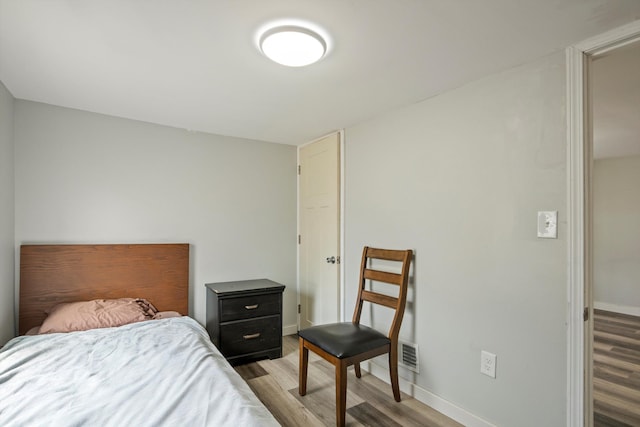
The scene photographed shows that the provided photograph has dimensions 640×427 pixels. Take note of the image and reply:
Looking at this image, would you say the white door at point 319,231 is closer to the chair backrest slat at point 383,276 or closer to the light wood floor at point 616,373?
the chair backrest slat at point 383,276

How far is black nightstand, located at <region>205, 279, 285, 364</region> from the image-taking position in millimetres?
2750

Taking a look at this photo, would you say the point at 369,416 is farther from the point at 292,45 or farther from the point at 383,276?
the point at 292,45

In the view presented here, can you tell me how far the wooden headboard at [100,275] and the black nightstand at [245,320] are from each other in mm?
374

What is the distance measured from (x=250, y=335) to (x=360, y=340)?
1202 mm

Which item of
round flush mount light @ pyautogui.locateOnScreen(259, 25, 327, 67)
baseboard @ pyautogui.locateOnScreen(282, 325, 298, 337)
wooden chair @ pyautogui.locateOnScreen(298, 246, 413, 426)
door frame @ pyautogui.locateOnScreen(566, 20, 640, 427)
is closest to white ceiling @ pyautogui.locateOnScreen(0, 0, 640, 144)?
round flush mount light @ pyautogui.locateOnScreen(259, 25, 327, 67)

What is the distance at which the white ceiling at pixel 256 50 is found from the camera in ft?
4.37

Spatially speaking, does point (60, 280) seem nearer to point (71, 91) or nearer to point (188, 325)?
point (188, 325)

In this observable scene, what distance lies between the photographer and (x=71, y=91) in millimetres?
2217

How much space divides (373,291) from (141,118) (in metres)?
2.52

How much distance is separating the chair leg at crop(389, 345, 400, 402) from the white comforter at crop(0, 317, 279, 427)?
1094 mm

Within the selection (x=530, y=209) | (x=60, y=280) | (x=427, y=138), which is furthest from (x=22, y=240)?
(x=530, y=209)

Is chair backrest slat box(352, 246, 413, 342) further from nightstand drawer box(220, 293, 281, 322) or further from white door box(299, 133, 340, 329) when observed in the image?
nightstand drawer box(220, 293, 281, 322)

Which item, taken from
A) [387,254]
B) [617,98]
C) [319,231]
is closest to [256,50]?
[387,254]

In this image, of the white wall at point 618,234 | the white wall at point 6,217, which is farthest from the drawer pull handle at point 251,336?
the white wall at point 618,234
